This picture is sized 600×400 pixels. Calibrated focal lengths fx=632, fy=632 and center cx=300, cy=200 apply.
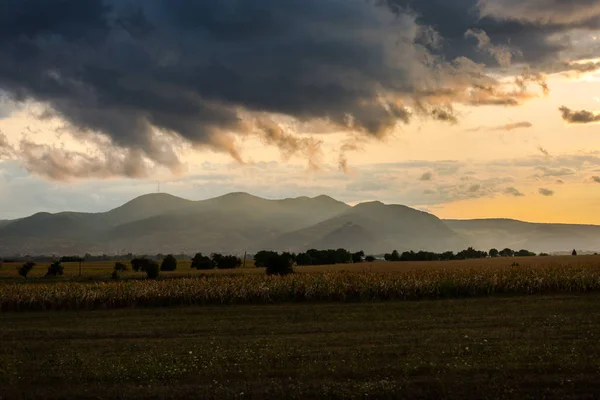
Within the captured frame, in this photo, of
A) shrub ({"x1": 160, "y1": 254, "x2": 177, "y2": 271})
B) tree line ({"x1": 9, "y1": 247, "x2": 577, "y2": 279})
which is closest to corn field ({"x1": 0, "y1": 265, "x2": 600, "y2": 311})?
tree line ({"x1": 9, "y1": 247, "x2": 577, "y2": 279})

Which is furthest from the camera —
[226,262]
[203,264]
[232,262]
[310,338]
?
[232,262]

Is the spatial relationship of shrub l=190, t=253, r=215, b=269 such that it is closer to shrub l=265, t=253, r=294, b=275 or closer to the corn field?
shrub l=265, t=253, r=294, b=275

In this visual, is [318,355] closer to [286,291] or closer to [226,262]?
[286,291]

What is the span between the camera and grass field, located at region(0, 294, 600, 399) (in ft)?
53.9

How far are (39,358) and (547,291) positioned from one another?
108 ft

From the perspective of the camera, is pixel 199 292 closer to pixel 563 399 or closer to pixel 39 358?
pixel 39 358

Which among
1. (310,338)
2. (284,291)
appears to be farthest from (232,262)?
(310,338)

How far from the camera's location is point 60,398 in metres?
16.6

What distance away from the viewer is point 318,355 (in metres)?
20.5

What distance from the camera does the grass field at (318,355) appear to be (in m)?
16.4

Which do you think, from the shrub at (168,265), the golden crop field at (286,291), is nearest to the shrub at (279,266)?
the golden crop field at (286,291)

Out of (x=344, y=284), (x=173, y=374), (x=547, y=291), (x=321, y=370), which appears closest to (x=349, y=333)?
(x=321, y=370)

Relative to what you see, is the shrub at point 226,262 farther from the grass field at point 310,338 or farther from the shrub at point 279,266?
the grass field at point 310,338

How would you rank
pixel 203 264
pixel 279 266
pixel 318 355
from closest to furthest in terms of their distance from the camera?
pixel 318 355 < pixel 279 266 < pixel 203 264
